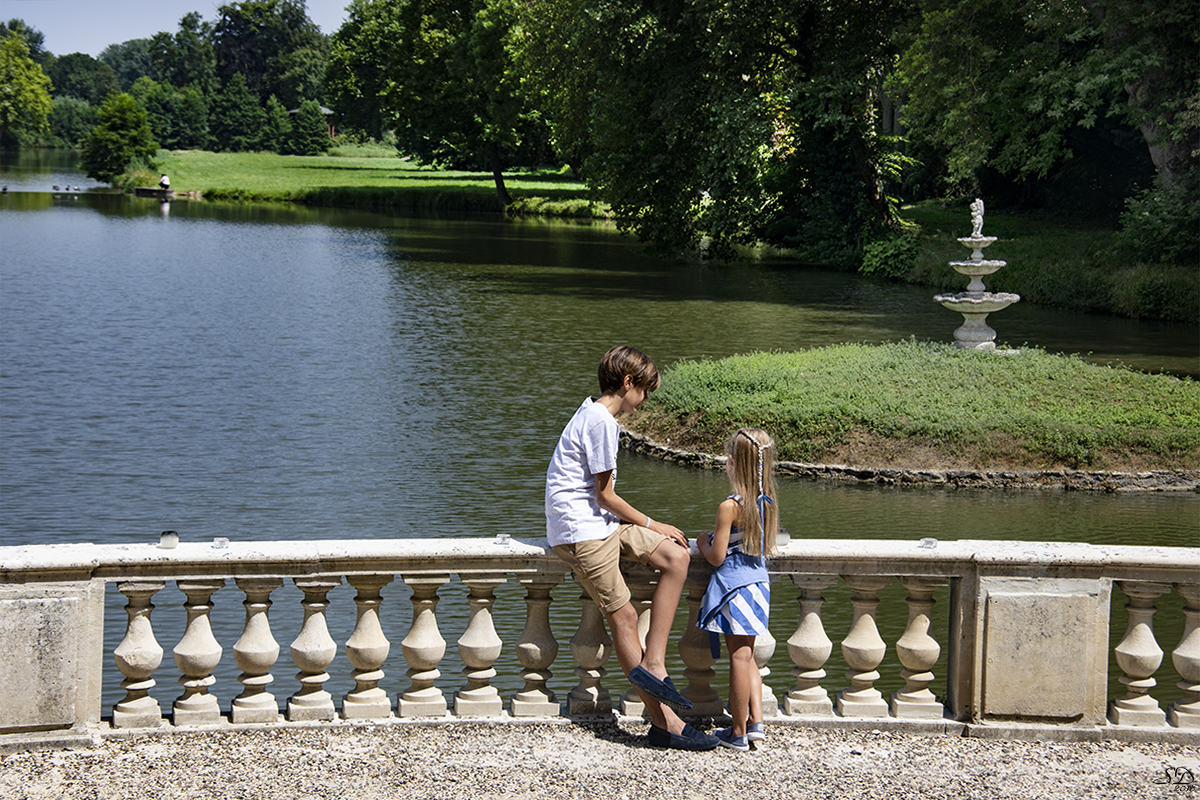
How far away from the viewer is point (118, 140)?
80938mm

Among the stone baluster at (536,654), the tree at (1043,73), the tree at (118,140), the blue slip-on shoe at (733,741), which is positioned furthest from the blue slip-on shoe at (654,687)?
the tree at (118,140)

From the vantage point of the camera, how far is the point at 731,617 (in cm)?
546

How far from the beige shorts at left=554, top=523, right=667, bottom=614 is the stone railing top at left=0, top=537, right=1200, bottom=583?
6.8 inches

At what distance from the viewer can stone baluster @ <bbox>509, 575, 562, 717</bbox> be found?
5.66 m

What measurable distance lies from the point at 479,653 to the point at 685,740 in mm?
966

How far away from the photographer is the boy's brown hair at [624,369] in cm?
548

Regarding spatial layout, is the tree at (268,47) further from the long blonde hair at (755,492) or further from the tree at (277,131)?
the long blonde hair at (755,492)

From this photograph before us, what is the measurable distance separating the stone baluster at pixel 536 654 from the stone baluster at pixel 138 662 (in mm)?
1523

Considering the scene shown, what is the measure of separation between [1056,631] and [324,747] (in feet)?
10.2

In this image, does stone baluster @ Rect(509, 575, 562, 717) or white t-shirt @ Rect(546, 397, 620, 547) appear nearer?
white t-shirt @ Rect(546, 397, 620, 547)

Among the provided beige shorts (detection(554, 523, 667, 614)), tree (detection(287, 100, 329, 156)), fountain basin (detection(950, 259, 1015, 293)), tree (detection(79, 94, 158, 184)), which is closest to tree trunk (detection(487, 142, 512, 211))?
tree (detection(79, 94, 158, 184))

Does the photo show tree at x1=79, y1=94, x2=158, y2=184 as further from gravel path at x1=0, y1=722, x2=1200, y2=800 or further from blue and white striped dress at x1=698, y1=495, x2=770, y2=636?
blue and white striped dress at x1=698, y1=495, x2=770, y2=636

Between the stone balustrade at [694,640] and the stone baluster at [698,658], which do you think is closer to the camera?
the stone balustrade at [694,640]

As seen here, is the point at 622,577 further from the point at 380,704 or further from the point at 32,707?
the point at 32,707
